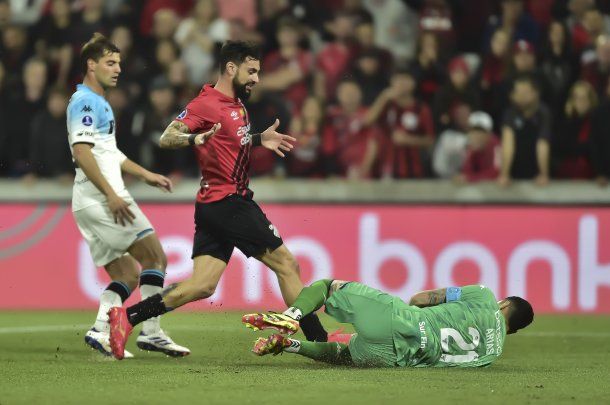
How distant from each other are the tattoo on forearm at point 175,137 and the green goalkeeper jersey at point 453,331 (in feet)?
5.86

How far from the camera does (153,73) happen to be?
14961 millimetres

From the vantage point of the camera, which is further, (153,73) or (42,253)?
(153,73)

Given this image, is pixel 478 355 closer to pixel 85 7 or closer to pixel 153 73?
pixel 153 73

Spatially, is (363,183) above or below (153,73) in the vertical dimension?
below

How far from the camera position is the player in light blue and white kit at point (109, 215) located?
9367 mm

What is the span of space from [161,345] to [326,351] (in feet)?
5.18

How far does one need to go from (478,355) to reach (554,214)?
564 cm

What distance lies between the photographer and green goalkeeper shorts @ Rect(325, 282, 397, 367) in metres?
8.11

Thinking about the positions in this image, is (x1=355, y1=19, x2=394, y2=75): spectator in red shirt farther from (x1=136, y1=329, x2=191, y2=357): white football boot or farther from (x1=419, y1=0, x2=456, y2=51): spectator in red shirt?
(x1=136, y1=329, x2=191, y2=357): white football boot

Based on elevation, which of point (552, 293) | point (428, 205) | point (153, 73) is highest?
point (153, 73)

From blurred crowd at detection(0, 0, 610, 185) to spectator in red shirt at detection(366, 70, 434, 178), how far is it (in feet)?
0.05

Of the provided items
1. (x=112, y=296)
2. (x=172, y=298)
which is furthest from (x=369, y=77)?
(x=172, y=298)

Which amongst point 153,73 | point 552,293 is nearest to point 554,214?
point 552,293

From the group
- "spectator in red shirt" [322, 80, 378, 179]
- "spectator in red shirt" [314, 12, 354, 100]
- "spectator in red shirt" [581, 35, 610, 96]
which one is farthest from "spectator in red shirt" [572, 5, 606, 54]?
"spectator in red shirt" [322, 80, 378, 179]
